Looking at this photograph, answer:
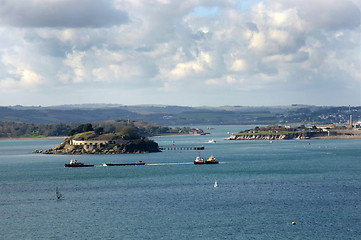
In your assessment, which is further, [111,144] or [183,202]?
[111,144]

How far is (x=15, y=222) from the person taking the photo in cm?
7138

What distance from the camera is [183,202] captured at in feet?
276

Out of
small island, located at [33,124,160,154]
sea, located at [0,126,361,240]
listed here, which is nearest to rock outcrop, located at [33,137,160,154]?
small island, located at [33,124,160,154]

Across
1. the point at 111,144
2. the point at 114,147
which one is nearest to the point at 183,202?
the point at 114,147

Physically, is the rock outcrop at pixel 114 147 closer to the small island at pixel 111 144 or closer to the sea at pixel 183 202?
the small island at pixel 111 144

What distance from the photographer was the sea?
65.9m

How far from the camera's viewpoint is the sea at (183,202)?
6588 cm

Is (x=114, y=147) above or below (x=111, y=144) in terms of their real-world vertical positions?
below

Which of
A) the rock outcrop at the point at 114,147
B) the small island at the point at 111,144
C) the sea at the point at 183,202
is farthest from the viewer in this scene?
the small island at the point at 111,144

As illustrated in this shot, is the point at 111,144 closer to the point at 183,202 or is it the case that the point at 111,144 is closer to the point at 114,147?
the point at 114,147

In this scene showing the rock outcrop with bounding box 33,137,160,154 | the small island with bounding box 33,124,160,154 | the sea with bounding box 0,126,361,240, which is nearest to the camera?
the sea with bounding box 0,126,361,240

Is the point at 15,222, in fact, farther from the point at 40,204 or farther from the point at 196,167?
the point at 196,167

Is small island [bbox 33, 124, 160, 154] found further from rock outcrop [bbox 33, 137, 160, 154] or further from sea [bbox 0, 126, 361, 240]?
sea [bbox 0, 126, 361, 240]

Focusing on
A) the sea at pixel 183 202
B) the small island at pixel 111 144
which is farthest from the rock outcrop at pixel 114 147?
the sea at pixel 183 202
